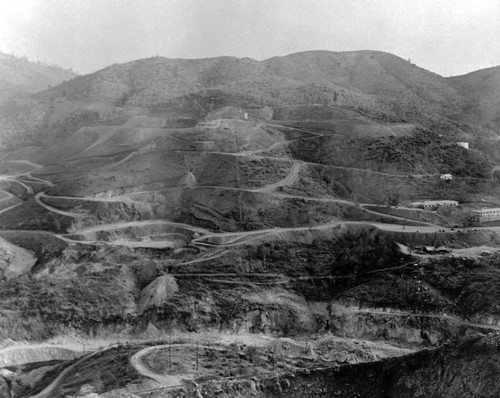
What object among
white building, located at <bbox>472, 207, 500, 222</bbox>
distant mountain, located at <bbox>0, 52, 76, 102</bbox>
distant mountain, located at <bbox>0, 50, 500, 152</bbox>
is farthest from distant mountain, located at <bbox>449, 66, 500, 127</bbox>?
distant mountain, located at <bbox>0, 52, 76, 102</bbox>

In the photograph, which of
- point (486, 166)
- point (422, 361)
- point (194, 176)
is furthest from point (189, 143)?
point (422, 361)

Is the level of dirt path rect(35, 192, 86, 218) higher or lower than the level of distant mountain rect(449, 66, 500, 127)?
lower

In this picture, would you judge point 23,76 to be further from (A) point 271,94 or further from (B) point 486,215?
(B) point 486,215

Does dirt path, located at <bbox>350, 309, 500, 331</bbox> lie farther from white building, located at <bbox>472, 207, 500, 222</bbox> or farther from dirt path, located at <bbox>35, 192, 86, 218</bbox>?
dirt path, located at <bbox>35, 192, 86, 218</bbox>

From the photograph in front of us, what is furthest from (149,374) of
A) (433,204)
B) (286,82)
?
(286,82)

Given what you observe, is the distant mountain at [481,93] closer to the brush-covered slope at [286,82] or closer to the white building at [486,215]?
the brush-covered slope at [286,82]

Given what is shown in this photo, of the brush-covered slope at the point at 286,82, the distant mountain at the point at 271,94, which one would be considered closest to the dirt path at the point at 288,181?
the distant mountain at the point at 271,94
